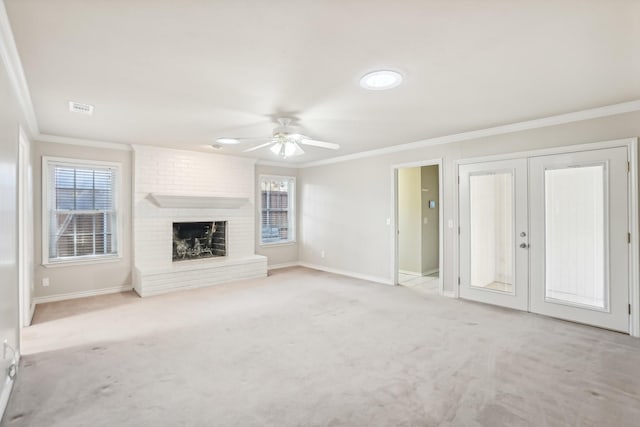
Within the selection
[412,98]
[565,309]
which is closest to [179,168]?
[412,98]

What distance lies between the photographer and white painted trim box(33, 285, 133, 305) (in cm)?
459

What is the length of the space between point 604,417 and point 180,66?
12.2 feet

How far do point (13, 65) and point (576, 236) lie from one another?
5.52m

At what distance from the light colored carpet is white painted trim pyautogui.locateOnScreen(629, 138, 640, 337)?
0.74ft

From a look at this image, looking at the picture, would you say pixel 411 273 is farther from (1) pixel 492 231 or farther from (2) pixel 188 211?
(2) pixel 188 211

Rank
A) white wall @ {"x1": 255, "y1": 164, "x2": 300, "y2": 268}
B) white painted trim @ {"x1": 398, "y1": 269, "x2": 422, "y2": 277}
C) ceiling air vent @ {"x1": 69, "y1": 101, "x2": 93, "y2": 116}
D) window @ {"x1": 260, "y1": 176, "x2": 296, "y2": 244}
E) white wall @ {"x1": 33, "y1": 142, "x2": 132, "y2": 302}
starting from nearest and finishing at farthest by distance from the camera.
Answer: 1. ceiling air vent @ {"x1": 69, "y1": 101, "x2": 93, "y2": 116}
2. white wall @ {"x1": 33, "y1": 142, "x2": 132, "y2": 302}
3. white painted trim @ {"x1": 398, "y1": 269, "x2": 422, "y2": 277}
4. white wall @ {"x1": 255, "y1": 164, "x2": 300, "y2": 268}
5. window @ {"x1": 260, "y1": 176, "x2": 296, "y2": 244}

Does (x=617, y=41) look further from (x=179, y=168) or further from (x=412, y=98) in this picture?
(x=179, y=168)

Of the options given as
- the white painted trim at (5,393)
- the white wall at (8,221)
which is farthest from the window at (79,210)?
the white painted trim at (5,393)

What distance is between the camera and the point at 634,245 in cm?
331

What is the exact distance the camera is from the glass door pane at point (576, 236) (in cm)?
354

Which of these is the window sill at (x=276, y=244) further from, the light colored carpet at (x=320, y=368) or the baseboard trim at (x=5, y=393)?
the baseboard trim at (x=5, y=393)

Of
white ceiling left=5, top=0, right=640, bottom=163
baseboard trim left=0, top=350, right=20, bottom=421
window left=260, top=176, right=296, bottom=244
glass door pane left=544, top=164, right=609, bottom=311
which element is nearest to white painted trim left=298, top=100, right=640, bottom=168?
white ceiling left=5, top=0, right=640, bottom=163

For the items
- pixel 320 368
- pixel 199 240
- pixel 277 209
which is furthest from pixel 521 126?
pixel 199 240

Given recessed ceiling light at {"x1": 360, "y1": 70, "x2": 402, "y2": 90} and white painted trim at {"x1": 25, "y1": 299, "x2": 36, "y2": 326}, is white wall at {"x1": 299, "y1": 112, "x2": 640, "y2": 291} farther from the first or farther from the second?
white painted trim at {"x1": 25, "y1": 299, "x2": 36, "y2": 326}
